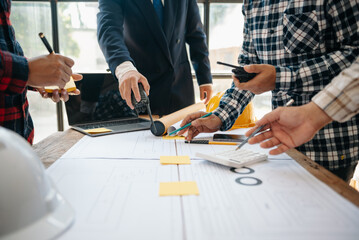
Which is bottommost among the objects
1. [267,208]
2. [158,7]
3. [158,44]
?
[267,208]

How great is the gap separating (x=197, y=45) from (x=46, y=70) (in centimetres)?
124

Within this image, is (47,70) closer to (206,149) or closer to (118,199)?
(118,199)

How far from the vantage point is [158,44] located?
1629 mm

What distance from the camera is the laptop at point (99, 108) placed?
141 centimetres

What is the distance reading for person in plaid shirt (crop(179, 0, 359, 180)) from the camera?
3.06 ft

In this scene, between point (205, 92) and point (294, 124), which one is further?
point (205, 92)

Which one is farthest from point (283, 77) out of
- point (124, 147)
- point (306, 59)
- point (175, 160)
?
point (124, 147)

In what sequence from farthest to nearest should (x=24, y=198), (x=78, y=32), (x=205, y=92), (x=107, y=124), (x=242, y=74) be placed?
(x=78, y=32)
(x=205, y=92)
(x=107, y=124)
(x=242, y=74)
(x=24, y=198)

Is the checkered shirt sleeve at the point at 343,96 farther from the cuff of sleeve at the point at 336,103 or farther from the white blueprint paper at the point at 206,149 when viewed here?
the white blueprint paper at the point at 206,149

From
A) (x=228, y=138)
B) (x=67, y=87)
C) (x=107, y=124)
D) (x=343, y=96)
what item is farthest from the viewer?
(x=107, y=124)

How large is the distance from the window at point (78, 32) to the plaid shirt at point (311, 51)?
2191 mm

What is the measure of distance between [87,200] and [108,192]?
0.17 feet

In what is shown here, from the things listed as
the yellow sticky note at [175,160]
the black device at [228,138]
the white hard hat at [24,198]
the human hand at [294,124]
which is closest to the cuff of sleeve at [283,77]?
the human hand at [294,124]

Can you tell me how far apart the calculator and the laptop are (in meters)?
0.56
